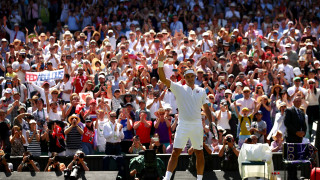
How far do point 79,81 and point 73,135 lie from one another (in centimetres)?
318

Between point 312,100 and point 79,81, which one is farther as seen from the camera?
point 79,81

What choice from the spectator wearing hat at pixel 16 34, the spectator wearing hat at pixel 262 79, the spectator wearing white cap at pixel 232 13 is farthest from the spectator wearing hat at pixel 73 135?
the spectator wearing white cap at pixel 232 13

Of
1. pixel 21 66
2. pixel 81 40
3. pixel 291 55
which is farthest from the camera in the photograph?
pixel 81 40

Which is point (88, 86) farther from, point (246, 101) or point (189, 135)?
point (189, 135)

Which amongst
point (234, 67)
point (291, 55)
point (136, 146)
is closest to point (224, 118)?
point (136, 146)

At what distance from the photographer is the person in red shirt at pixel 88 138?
16112 mm

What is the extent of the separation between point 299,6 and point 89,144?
1198 cm

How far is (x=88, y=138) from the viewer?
16188mm

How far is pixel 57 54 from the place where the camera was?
2133cm

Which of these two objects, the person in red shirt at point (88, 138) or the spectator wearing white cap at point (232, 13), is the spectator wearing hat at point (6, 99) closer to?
the person in red shirt at point (88, 138)

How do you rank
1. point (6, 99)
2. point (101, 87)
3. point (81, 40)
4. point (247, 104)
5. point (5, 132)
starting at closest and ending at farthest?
point (5, 132), point (247, 104), point (6, 99), point (101, 87), point (81, 40)

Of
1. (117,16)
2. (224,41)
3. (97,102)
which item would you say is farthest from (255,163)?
(117,16)

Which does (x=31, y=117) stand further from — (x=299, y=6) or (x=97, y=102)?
(x=299, y=6)

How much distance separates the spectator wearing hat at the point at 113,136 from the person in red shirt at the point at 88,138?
511mm
